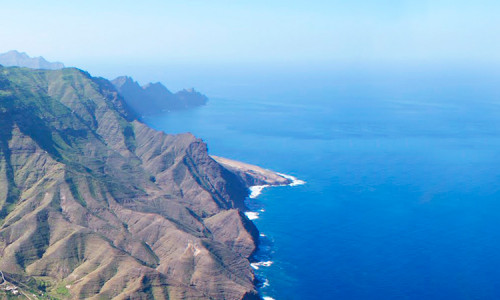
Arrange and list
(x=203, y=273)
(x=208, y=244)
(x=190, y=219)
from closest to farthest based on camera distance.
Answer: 1. (x=203, y=273)
2. (x=208, y=244)
3. (x=190, y=219)

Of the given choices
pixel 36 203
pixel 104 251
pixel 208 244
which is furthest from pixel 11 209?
pixel 208 244

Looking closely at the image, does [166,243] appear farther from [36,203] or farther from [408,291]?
[408,291]

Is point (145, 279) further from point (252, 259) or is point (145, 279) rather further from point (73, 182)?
point (73, 182)

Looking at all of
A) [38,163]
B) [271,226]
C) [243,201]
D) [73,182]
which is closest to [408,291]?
[271,226]

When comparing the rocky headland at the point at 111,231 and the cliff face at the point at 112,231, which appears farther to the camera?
the cliff face at the point at 112,231

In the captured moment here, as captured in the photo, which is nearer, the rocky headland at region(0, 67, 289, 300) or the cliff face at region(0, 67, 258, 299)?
the rocky headland at region(0, 67, 289, 300)

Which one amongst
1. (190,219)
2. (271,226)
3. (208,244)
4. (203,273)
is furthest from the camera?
(271,226)

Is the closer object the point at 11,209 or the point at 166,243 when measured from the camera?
the point at 166,243

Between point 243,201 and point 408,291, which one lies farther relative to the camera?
point 243,201

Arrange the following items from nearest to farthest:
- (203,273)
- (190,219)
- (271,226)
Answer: (203,273) → (190,219) → (271,226)
